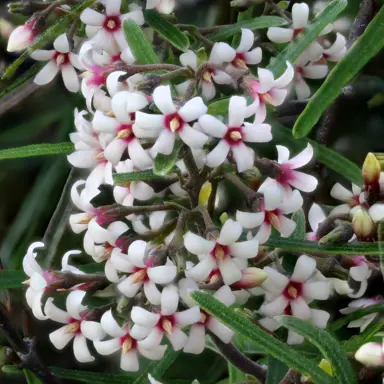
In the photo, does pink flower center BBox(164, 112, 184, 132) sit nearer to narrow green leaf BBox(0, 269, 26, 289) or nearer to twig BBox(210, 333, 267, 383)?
twig BBox(210, 333, 267, 383)

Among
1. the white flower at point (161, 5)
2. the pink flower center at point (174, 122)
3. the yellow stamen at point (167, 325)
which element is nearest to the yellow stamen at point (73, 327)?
the yellow stamen at point (167, 325)

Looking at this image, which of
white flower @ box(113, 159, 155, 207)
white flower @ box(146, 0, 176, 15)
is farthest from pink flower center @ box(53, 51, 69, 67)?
white flower @ box(113, 159, 155, 207)

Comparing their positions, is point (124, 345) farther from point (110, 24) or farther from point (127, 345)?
point (110, 24)

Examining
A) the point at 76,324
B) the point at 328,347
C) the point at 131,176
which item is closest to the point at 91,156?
the point at 131,176

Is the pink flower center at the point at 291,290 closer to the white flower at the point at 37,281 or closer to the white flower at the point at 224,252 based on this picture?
the white flower at the point at 224,252

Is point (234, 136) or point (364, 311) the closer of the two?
point (234, 136)

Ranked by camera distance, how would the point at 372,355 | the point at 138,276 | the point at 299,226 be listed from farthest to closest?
Answer: the point at 299,226, the point at 138,276, the point at 372,355
